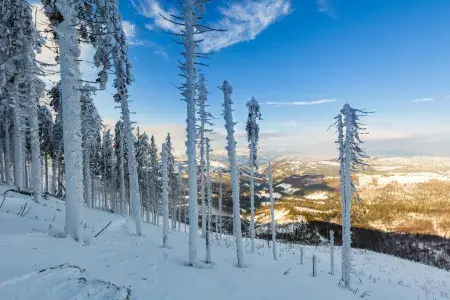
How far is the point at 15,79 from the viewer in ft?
62.8

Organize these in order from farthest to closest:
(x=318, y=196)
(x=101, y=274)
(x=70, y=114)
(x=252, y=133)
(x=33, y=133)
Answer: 1. (x=318, y=196)
2. (x=252, y=133)
3. (x=33, y=133)
4. (x=70, y=114)
5. (x=101, y=274)

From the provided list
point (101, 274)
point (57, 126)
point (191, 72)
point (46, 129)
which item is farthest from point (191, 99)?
point (46, 129)

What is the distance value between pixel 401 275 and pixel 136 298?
37482 mm

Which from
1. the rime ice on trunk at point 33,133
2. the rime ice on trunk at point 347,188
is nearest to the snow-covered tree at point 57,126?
the rime ice on trunk at point 33,133

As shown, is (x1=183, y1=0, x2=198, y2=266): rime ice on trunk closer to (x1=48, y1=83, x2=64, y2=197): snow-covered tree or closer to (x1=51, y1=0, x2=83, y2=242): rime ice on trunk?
(x1=51, y1=0, x2=83, y2=242): rime ice on trunk

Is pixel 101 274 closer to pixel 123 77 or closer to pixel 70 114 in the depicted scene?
pixel 70 114

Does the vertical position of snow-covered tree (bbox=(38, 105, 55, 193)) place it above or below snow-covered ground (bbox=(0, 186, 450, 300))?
above

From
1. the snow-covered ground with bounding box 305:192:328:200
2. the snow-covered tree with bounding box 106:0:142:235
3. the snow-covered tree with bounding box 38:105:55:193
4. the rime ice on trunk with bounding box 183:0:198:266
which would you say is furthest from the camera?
the snow-covered ground with bounding box 305:192:328:200

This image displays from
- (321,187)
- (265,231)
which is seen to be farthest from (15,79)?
(321,187)

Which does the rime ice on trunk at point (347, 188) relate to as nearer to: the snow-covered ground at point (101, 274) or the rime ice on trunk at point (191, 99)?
the snow-covered ground at point (101, 274)

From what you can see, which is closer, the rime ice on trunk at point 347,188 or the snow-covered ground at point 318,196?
the rime ice on trunk at point 347,188

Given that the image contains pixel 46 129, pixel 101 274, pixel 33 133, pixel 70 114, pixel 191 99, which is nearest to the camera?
pixel 101 274

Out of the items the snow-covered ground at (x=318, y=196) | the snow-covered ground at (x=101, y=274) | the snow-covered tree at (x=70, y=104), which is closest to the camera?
the snow-covered ground at (x=101, y=274)

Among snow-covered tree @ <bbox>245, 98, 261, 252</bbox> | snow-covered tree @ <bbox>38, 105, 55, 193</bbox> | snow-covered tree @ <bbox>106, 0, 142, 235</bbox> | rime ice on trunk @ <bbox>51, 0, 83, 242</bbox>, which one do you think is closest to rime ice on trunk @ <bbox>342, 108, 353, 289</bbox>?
snow-covered tree @ <bbox>245, 98, 261, 252</bbox>
